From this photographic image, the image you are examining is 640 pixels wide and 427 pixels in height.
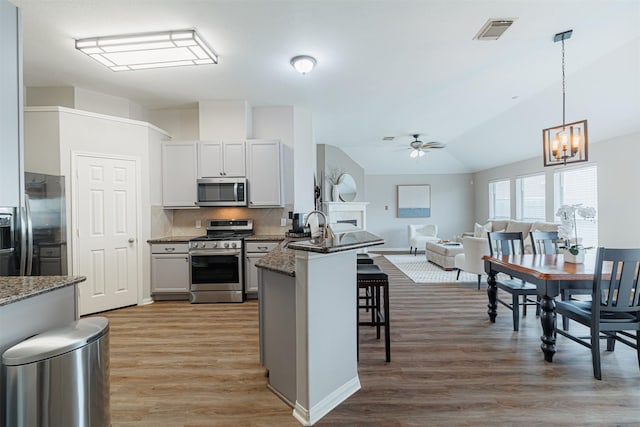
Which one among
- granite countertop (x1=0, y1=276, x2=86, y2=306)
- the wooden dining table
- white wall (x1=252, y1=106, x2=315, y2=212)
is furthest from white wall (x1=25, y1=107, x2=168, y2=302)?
the wooden dining table

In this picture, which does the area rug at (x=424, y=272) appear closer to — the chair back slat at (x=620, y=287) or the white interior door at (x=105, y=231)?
the chair back slat at (x=620, y=287)

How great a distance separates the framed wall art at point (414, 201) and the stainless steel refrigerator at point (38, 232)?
8.40m

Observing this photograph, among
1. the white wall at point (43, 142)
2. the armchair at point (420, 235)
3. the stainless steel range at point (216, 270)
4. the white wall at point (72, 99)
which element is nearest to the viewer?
the white wall at point (43, 142)

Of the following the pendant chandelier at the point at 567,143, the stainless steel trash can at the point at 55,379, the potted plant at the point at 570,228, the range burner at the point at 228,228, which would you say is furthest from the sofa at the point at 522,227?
the stainless steel trash can at the point at 55,379

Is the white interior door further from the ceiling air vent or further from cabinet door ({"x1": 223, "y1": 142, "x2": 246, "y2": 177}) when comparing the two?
the ceiling air vent

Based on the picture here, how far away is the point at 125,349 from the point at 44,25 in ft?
9.62

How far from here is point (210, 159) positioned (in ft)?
14.5

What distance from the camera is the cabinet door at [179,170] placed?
4438mm

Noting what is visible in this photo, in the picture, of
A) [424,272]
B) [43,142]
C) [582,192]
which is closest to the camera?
[43,142]

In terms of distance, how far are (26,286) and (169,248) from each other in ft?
8.54

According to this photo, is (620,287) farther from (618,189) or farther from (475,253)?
(618,189)

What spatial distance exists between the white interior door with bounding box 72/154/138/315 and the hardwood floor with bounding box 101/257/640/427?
61cm

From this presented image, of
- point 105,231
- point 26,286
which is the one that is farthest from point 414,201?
point 26,286

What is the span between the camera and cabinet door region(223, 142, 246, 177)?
175 inches
